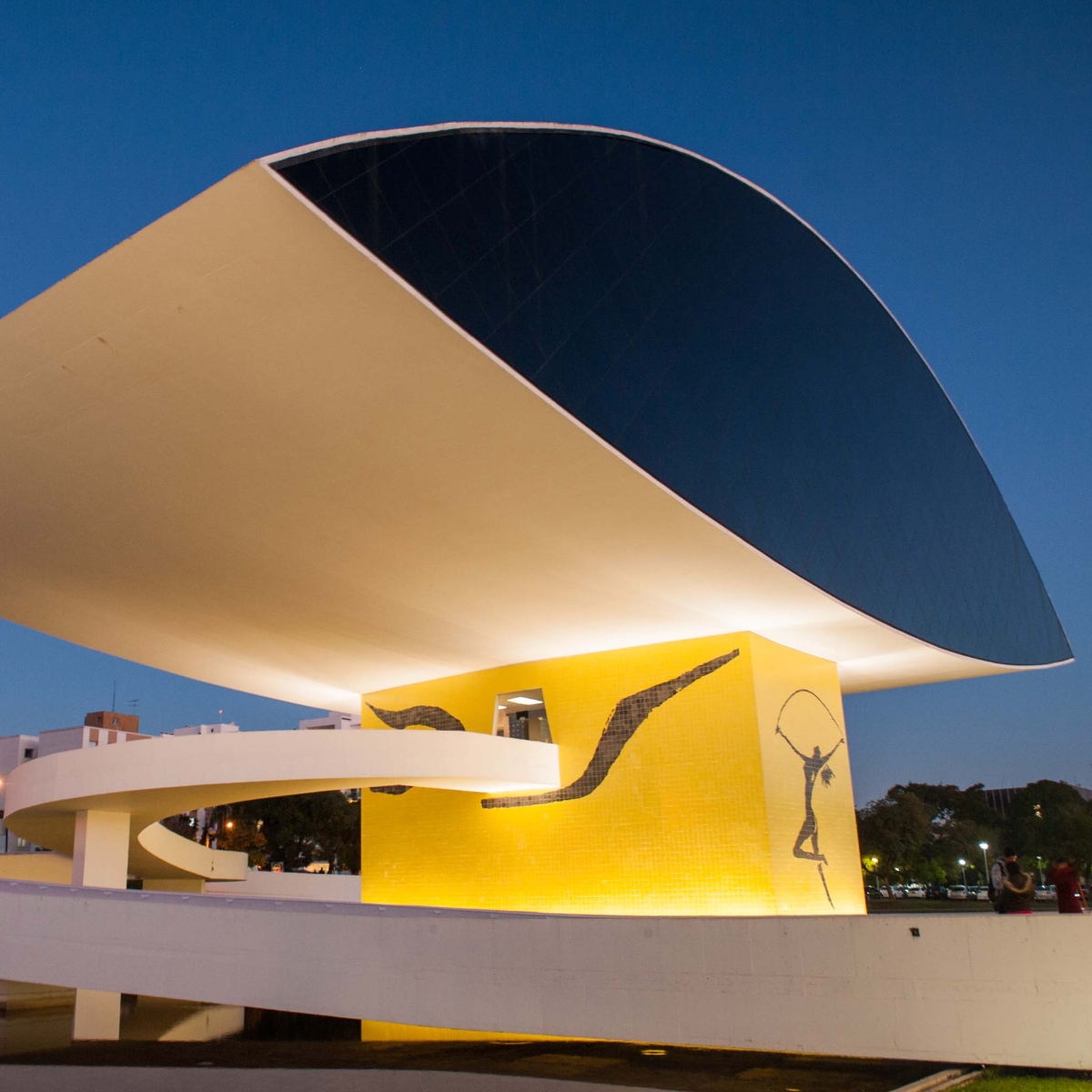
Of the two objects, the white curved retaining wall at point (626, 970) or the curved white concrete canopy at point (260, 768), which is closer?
the white curved retaining wall at point (626, 970)

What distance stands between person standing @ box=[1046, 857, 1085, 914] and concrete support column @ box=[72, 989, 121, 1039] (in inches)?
453

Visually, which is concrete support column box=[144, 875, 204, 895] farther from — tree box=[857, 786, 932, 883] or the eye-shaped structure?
tree box=[857, 786, 932, 883]

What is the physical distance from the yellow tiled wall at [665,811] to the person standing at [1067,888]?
22.4 feet

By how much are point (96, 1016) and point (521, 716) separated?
855 centimetres

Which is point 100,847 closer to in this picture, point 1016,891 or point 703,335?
point 703,335

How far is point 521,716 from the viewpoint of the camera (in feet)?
65.2

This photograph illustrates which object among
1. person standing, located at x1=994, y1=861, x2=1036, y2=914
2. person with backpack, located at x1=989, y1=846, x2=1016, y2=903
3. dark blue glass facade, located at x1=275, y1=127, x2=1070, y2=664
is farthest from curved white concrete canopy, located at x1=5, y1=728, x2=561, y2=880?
person standing, located at x1=994, y1=861, x2=1036, y2=914

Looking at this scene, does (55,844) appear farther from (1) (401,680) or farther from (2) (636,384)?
(2) (636,384)

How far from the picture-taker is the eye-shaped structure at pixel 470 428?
7926 millimetres

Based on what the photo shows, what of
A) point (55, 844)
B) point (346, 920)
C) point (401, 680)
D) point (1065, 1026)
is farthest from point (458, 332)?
point (55, 844)

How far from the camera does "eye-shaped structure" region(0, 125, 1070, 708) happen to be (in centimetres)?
793

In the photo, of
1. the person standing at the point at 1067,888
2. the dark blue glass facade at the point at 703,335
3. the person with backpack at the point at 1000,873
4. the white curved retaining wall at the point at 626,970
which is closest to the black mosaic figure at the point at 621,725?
the dark blue glass facade at the point at 703,335

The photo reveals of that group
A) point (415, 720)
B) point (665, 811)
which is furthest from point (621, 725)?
point (415, 720)

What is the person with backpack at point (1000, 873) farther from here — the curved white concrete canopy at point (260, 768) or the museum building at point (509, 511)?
the curved white concrete canopy at point (260, 768)
